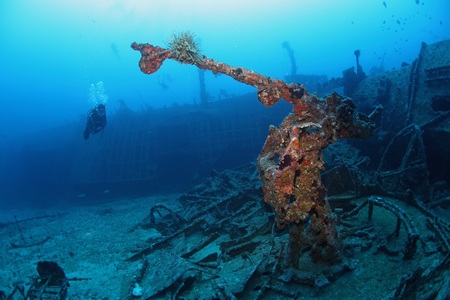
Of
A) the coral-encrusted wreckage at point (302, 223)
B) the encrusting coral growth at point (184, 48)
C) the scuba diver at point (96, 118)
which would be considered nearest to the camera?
the coral-encrusted wreckage at point (302, 223)

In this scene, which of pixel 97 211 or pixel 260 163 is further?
pixel 97 211

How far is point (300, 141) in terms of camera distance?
425 cm

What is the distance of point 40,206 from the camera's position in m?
21.2

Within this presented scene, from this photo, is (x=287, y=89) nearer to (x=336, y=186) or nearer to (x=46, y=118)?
(x=336, y=186)

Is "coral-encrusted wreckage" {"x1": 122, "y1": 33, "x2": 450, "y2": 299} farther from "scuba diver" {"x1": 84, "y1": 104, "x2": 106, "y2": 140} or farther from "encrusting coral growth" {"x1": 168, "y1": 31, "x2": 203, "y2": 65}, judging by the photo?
"scuba diver" {"x1": 84, "y1": 104, "x2": 106, "y2": 140}

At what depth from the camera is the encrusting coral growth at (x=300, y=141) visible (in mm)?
4098

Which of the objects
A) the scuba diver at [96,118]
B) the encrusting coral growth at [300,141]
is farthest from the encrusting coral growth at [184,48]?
the scuba diver at [96,118]

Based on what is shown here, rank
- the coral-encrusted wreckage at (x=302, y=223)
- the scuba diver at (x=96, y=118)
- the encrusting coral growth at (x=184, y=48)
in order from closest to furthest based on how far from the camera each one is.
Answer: the coral-encrusted wreckage at (x=302, y=223) < the encrusting coral growth at (x=184, y=48) < the scuba diver at (x=96, y=118)

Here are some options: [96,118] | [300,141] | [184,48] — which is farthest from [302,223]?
[96,118]

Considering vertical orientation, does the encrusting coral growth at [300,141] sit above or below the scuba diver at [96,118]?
below

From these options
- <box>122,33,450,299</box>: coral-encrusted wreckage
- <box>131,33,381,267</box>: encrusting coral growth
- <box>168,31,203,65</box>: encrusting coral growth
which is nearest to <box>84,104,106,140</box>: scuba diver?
<box>122,33,450,299</box>: coral-encrusted wreckage

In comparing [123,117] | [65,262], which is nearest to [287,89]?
[65,262]

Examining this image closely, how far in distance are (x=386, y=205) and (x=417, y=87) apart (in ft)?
22.4

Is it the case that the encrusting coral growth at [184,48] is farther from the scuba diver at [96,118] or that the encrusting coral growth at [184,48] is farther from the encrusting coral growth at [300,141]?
the scuba diver at [96,118]
